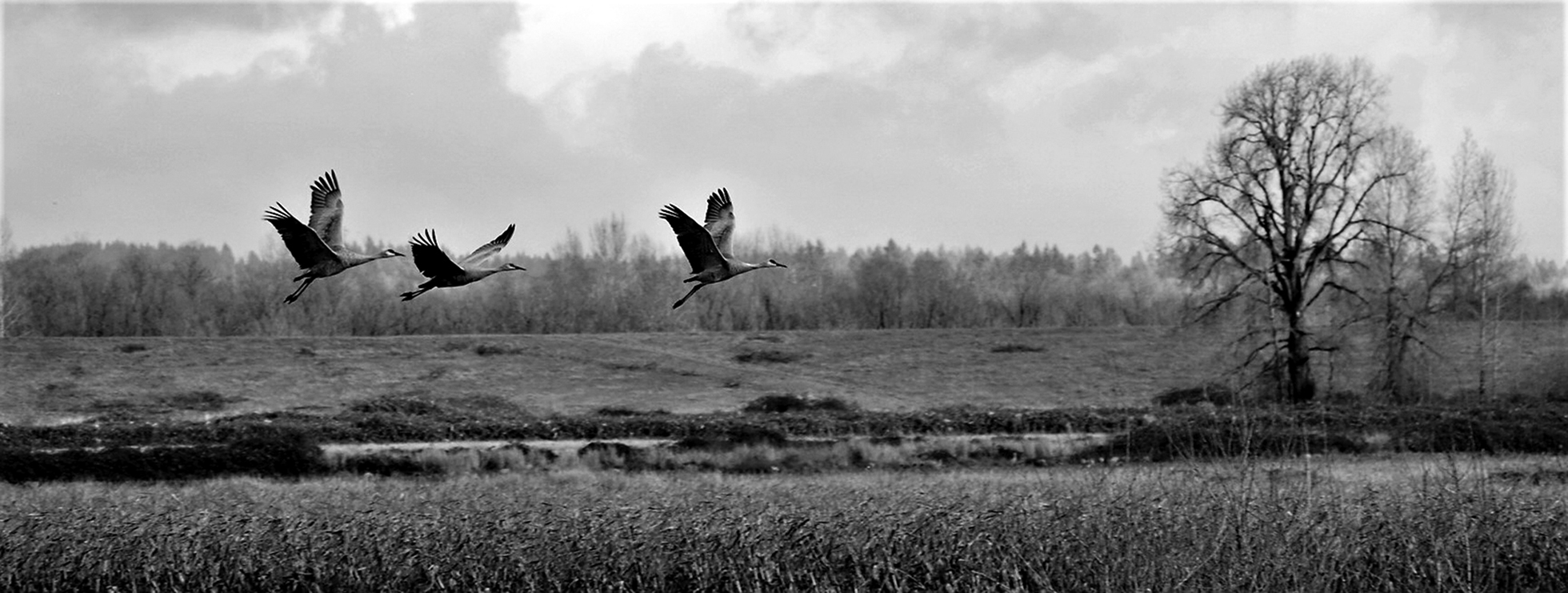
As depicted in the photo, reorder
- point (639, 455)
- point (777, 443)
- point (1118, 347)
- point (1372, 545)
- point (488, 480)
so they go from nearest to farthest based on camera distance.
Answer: point (1372, 545) < point (488, 480) < point (639, 455) < point (777, 443) < point (1118, 347)

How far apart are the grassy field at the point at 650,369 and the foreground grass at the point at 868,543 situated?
30136mm

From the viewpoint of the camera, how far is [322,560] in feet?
59.5

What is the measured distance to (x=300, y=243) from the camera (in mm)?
7484

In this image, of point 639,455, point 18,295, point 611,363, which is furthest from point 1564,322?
point 18,295

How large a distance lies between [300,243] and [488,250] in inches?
49.3

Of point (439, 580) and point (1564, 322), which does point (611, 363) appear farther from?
point (439, 580)

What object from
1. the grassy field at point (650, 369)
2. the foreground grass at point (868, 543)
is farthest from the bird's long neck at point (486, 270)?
the grassy field at point (650, 369)

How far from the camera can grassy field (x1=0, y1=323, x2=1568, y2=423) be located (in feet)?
173

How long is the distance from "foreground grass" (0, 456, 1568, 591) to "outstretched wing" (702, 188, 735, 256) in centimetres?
571

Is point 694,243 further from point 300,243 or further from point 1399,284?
point 1399,284

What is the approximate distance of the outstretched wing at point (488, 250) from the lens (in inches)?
324

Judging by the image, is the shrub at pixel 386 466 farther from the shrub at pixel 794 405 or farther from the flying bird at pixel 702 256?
the flying bird at pixel 702 256

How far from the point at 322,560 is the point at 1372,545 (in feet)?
41.7

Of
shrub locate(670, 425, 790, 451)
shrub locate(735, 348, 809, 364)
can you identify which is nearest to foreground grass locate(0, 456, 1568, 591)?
shrub locate(670, 425, 790, 451)
